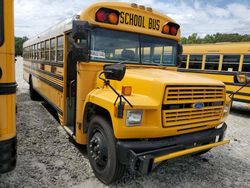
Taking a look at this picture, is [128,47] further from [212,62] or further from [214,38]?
[214,38]

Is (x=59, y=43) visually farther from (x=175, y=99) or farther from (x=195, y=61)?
(x=195, y=61)

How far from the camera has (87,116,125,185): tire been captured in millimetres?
2941

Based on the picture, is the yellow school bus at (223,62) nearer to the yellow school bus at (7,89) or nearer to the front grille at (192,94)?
the front grille at (192,94)

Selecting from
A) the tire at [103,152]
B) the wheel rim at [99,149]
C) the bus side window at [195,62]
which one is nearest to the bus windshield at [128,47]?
the tire at [103,152]

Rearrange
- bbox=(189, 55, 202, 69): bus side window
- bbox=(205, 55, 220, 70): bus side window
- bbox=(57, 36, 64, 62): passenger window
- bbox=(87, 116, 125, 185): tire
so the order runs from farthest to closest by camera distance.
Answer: bbox=(189, 55, 202, 69): bus side window, bbox=(205, 55, 220, 70): bus side window, bbox=(57, 36, 64, 62): passenger window, bbox=(87, 116, 125, 185): tire

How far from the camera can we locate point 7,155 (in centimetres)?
250

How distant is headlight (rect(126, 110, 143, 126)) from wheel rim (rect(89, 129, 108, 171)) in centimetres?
57

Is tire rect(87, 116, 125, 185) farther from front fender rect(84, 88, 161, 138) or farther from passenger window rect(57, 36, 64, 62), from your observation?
passenger window rect(57, 36, 64, 62)

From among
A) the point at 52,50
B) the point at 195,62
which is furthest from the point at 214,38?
the point at 52,50

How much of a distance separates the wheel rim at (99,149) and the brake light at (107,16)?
1537 mm

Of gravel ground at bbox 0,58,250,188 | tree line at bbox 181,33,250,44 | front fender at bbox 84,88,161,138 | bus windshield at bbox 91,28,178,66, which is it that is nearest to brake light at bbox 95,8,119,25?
bus windshield at bbox 91,28,178,66

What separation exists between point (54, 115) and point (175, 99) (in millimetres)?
4560

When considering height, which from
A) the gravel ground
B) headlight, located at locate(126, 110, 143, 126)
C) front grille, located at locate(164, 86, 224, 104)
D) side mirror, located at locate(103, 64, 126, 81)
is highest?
side mirror, located at locate(103, 64, 126, 81)

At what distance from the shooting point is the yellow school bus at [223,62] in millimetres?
8219
